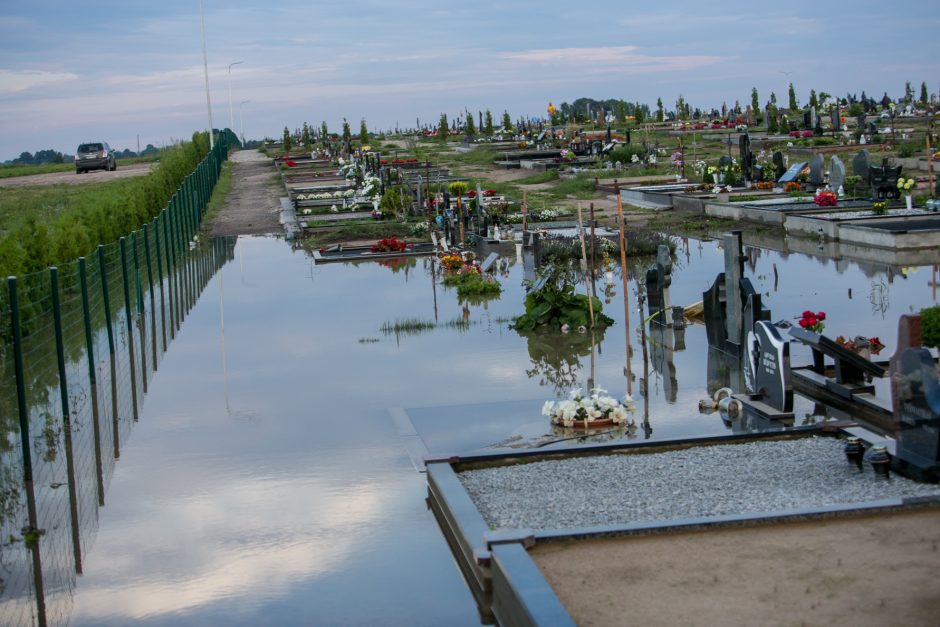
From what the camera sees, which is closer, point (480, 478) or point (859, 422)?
point (480, 478)

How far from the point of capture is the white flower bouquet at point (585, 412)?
37.3 feet

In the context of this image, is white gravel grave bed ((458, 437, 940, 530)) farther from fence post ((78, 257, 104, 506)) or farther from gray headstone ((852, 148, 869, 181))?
gray headstone ((852, 148, 869, 181))

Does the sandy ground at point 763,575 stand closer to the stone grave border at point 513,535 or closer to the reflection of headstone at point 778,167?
the stone grave border at point 513,535

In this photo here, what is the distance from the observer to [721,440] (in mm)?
10344

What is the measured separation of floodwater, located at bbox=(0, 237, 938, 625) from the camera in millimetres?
7672

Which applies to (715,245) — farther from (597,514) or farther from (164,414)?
(597,514)

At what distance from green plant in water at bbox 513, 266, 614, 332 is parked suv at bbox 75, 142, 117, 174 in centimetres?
4733

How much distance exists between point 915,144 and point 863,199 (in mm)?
13793

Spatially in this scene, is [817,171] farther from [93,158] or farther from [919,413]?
[93,158]

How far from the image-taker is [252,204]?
4353cm

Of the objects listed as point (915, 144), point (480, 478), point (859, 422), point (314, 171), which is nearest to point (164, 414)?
point (480, 478)

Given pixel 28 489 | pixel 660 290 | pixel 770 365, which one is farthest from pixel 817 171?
pixel 28 489

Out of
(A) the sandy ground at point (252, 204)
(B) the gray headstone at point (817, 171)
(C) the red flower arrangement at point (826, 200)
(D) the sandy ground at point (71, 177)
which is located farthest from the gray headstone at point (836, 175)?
(D) the sandy ground at point (71, 177)

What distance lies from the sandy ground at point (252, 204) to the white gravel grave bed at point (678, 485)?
26.6m
